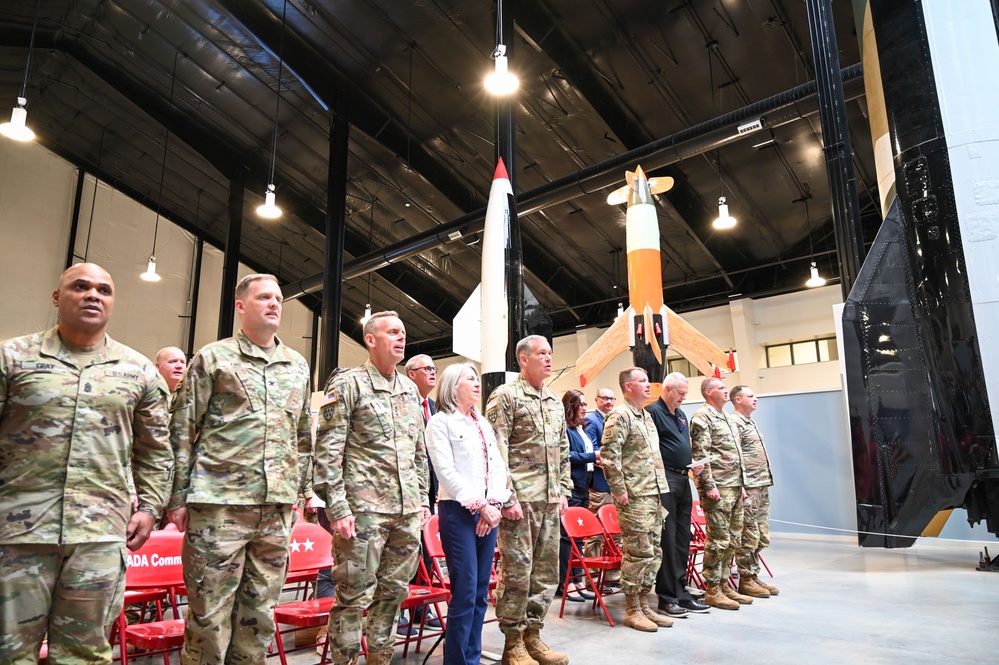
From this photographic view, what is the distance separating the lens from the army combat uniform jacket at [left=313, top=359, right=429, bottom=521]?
100 inches

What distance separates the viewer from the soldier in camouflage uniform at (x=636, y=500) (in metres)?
3.90

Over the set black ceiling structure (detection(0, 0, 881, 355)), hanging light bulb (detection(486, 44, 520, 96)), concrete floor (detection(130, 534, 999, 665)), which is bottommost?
concrete floor (detection(130, 534, 999, 665))

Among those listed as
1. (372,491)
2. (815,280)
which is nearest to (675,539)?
(372,491)

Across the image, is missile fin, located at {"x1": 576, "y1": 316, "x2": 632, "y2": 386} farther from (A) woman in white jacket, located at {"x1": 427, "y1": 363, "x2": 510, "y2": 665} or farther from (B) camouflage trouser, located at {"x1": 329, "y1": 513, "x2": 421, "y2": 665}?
(B) camouflage trouser, located at {"x1": 329, "y1": 513, "x2": 421, "y2": 665}

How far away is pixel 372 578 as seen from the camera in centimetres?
254

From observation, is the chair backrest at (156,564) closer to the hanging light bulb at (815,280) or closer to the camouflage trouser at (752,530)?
the camouflage trouser at (752,530)

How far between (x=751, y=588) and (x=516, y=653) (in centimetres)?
259

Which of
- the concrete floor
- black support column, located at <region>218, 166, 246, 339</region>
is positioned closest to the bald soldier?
the concrete floor

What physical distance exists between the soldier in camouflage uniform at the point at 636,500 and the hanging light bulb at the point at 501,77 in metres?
3.77

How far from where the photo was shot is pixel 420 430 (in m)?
2.91

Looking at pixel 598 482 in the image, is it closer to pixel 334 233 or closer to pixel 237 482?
pixel 237 482

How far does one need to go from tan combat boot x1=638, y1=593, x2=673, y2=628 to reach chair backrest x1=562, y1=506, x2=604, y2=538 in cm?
49

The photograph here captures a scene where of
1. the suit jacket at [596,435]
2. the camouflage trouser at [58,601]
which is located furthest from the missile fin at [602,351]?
the camouflage trouser at [58,601]

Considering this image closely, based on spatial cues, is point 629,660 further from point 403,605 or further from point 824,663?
point 403,605
